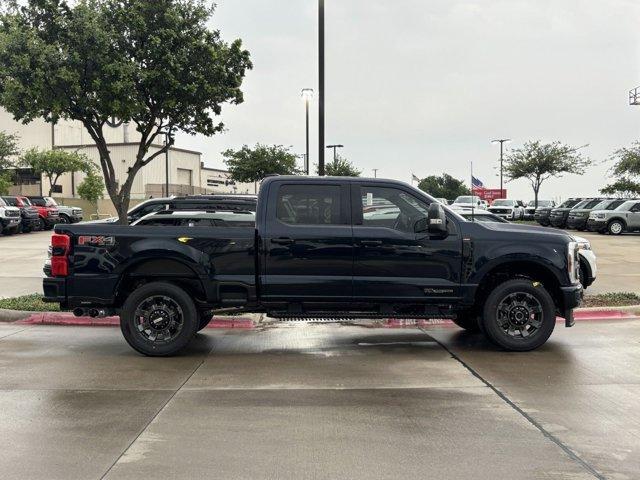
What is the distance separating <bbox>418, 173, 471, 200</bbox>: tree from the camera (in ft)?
339

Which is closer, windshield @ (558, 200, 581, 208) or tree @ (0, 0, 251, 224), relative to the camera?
tree @ (0, 0, 251, 224)

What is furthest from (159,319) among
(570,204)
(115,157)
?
(115,157)

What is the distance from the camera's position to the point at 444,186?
4269 inches

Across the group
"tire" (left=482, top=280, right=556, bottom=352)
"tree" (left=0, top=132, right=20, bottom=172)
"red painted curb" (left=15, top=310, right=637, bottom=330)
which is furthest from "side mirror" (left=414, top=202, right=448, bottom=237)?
"tree" (left=0, top=132, right=20, bottom=172)

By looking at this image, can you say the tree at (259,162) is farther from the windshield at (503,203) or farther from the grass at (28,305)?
the grass at (28,305)

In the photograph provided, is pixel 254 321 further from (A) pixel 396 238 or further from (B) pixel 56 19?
(B) pixel 56 19

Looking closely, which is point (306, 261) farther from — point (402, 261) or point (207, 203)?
point (207, 203)

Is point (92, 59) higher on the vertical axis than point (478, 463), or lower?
higher

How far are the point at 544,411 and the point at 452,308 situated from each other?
2323mm

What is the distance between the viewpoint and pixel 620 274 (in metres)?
15.2

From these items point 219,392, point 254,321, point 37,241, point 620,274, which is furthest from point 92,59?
point 37,241

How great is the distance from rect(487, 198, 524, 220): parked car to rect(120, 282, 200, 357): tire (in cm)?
3442

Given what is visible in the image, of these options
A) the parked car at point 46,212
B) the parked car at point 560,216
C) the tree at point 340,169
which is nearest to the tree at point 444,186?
the tree at point 340,169

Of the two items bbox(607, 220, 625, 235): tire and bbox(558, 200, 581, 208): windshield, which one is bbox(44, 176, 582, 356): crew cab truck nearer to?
bbox(607, 220, 625, 235): tire
